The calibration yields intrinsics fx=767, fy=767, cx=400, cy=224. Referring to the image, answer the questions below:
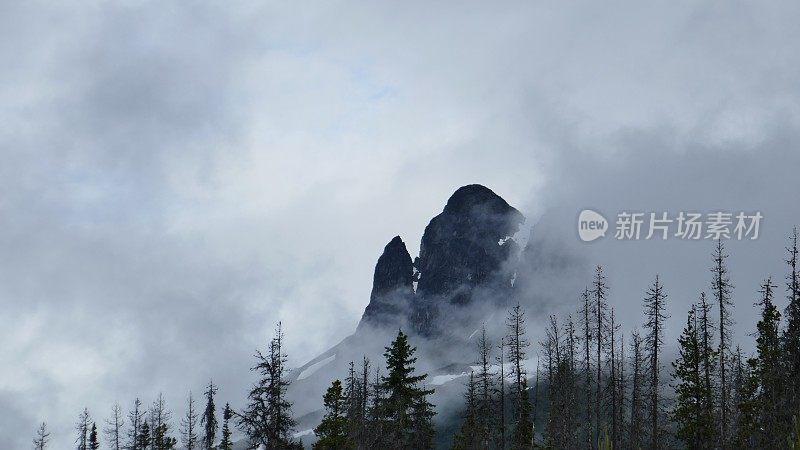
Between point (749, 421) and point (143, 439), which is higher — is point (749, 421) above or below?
above

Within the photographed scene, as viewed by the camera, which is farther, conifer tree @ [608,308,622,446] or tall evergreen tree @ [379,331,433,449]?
conifer tree @ [608,308,622,446]

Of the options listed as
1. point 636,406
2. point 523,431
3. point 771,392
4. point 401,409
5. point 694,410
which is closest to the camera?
point 771,392

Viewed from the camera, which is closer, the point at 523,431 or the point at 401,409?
the point at 401,409

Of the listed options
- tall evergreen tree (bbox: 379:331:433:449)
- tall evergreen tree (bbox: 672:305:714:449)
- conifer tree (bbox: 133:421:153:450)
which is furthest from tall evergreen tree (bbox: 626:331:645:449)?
conifer tree (bbox: 133:421:153:450)

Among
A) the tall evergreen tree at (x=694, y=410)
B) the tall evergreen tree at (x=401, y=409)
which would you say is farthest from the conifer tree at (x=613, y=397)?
the tall evergreen tree at (x=401, y=409)

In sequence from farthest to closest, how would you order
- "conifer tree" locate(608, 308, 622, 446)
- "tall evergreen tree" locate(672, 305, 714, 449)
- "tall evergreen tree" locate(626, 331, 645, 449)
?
"conifer tree" locate(608, 308, 622, 446) → "tall evergreen tree" locate(626, 331, 645, 449) → "tall evergreen tree" locate(672, 305, 714, 449)

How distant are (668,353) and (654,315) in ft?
317

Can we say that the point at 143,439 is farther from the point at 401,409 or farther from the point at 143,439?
the point at 401,409

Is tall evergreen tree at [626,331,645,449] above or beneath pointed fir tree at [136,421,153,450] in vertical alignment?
above

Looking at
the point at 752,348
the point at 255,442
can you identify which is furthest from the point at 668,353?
the point at 255,442

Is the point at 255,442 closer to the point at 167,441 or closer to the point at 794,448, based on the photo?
the point at 794,448

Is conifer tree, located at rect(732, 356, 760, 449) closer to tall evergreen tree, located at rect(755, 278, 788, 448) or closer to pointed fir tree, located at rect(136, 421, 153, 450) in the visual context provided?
tall evergreen tree, located at rect(755, 278, 788, 448)

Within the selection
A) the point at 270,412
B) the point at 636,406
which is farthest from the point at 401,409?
the point at 636,406

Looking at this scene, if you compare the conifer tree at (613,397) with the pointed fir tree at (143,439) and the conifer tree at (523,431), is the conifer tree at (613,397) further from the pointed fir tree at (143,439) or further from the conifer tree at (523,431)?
the pointed fir tree at (143,439)
